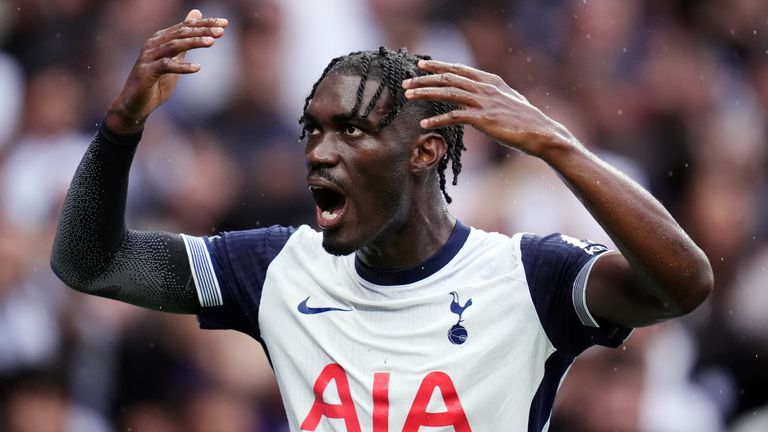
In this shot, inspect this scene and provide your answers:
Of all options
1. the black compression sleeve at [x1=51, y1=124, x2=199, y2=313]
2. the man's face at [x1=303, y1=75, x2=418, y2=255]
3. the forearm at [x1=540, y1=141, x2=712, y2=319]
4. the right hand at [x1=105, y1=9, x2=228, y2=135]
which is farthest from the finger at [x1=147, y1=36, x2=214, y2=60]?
the forearm at [x1=540, y1=141, x2=712, y2=319]

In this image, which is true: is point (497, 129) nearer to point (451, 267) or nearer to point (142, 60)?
point (451, 267)

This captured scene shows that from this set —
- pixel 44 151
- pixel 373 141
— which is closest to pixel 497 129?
pixel 373 141

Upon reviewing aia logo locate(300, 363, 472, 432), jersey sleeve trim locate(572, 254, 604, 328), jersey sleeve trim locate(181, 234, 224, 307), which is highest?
jersey sleeve trim locate(572, 254, 604, 328)

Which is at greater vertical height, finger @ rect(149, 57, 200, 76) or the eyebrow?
finger @ rect(149, 57, 200, 76)

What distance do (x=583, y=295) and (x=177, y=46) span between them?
1269 mm

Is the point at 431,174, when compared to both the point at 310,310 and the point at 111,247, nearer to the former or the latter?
the point at 310,310

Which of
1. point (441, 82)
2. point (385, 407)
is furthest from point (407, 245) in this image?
point (441, 82)

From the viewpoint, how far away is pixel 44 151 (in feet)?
17.4

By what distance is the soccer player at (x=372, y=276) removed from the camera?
3.09 m

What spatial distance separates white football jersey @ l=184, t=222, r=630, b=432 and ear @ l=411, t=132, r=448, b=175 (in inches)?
8.9

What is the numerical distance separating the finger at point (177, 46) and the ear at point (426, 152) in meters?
0.71

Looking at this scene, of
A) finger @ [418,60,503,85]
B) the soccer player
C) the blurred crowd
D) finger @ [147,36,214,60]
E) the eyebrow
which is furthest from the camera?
the blurred crowd

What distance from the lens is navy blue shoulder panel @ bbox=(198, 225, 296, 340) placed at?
3.39m

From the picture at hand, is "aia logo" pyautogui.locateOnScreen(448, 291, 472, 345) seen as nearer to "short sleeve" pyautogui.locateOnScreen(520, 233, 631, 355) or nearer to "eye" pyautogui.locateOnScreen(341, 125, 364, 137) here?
"short sleeve" pyautogui.locateOnScreen(520, 233, 631, 355)
